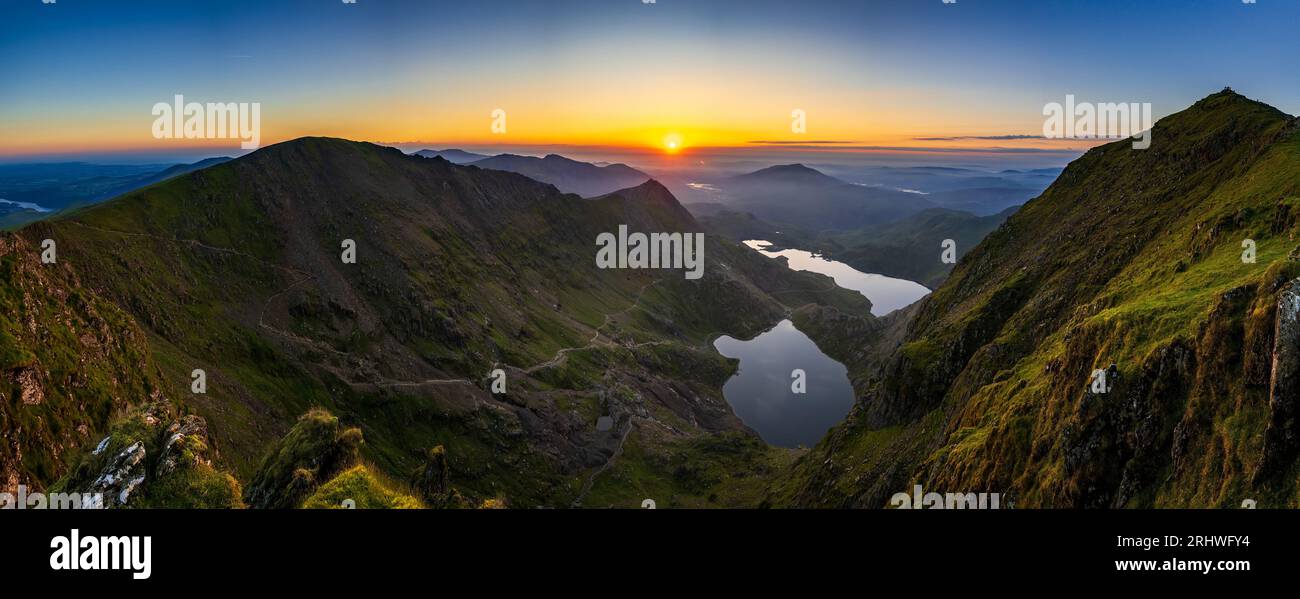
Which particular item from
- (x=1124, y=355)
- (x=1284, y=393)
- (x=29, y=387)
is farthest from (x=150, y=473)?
(x=1124, y=355)

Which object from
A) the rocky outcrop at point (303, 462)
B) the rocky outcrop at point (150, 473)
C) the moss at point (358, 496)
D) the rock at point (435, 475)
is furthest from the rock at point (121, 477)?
the rock at point (435, 475)

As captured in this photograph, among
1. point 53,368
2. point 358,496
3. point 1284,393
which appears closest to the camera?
point 358,496

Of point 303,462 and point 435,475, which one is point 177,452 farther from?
point 435,475

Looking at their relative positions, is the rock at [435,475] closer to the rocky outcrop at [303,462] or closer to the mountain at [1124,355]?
the rocky outcrop at [303,462]

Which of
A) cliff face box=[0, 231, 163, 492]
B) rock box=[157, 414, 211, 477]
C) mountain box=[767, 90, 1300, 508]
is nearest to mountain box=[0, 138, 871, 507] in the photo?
rock box=[157, 414, 211, 477]

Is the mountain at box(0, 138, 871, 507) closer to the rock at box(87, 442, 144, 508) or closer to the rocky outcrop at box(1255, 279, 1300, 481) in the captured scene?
the rock at box(87, 442, 144, 508)
